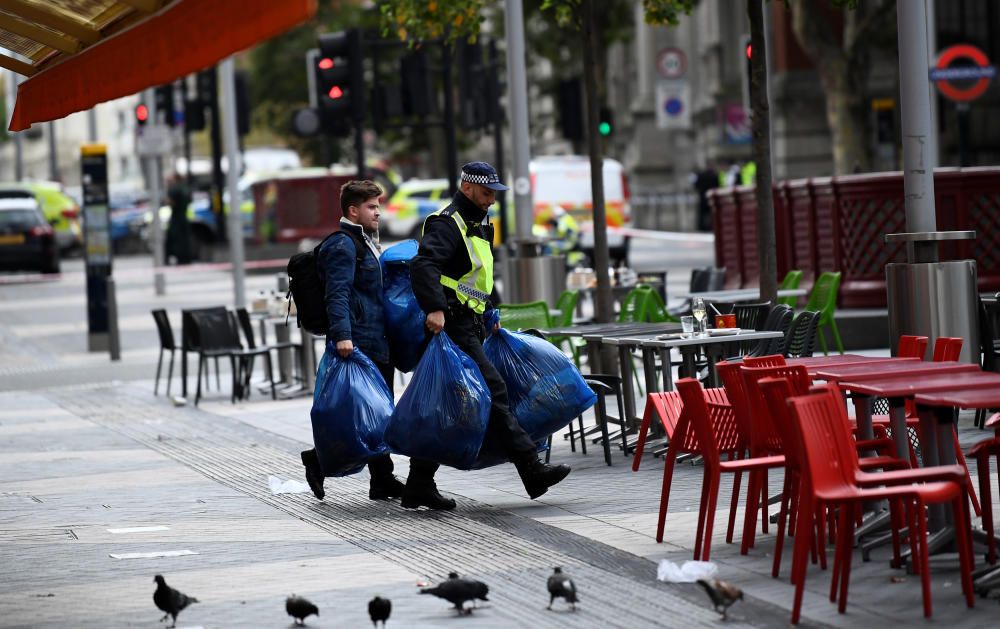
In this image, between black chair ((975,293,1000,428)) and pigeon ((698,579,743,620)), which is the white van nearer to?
black chair ((975,293,1000,428))

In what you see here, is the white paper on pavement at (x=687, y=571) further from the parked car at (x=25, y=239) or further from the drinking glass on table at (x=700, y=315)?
the parked car at (x=25, y=239)

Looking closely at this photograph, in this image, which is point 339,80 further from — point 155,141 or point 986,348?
point 155,141

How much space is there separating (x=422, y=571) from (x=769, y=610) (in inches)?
75.2

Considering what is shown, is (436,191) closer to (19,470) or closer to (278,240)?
(278,240)

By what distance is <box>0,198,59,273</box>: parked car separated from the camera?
126ft

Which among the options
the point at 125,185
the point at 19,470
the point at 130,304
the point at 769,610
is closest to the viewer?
the point at 769,610

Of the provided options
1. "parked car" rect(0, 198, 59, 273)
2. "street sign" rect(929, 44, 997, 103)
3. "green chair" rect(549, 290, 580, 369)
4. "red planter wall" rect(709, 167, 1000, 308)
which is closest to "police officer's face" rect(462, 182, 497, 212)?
"green chair" rect(549, 290, 580, 369)

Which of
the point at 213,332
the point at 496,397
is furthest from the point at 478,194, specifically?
the point at 213,332

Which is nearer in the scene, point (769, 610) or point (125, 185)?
point (769, 610)

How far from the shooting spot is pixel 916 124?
12070 mm

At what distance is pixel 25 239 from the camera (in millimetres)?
38688

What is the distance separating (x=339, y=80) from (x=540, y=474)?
12197 millimetres

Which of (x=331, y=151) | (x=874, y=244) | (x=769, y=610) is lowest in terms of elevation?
(x=769, y=610)

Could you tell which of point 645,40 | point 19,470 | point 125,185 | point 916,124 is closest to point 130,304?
point 19,470
